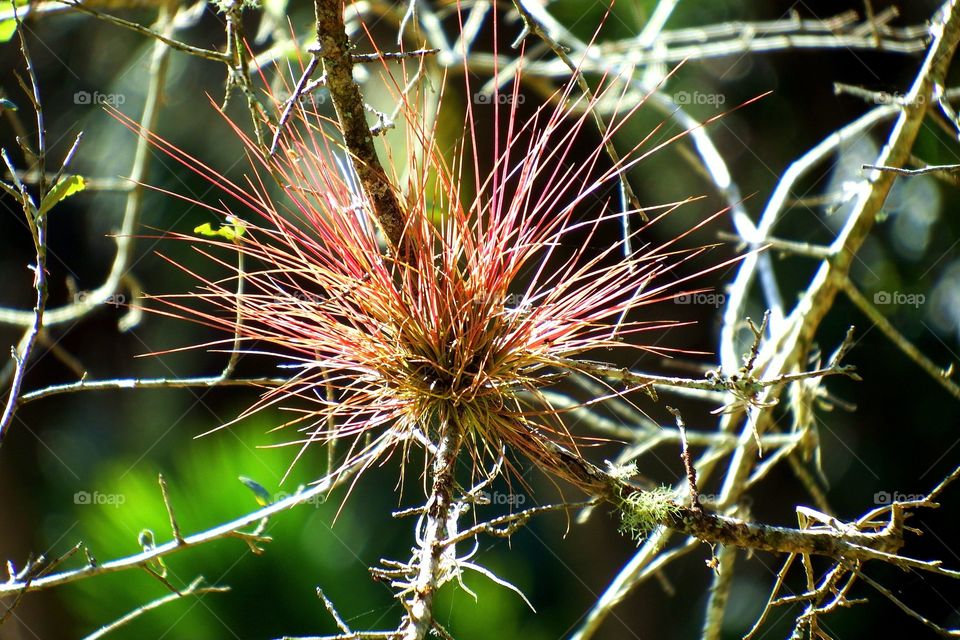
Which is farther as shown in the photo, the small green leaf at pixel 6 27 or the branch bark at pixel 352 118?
the small green leaf at pixel 6 27

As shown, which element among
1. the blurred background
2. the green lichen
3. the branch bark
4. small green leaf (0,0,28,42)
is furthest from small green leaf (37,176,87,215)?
the blurred background

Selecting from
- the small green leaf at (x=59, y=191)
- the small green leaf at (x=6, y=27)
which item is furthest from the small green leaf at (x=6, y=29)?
the small green leaf at (x=59, y=191)

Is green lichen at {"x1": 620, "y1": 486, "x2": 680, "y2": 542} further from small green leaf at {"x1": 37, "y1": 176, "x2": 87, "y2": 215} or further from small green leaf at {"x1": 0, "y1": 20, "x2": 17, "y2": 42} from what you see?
small green leaf at {"x1": 0, "y1": 20, "x2": 17, "y2": 42}

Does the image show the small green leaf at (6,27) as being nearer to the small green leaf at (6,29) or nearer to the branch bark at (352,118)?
the small green leaf at (6,29)

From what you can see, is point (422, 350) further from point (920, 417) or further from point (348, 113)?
point (920, 417)

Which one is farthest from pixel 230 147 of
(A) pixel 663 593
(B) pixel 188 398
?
(A) pixel 663 593
